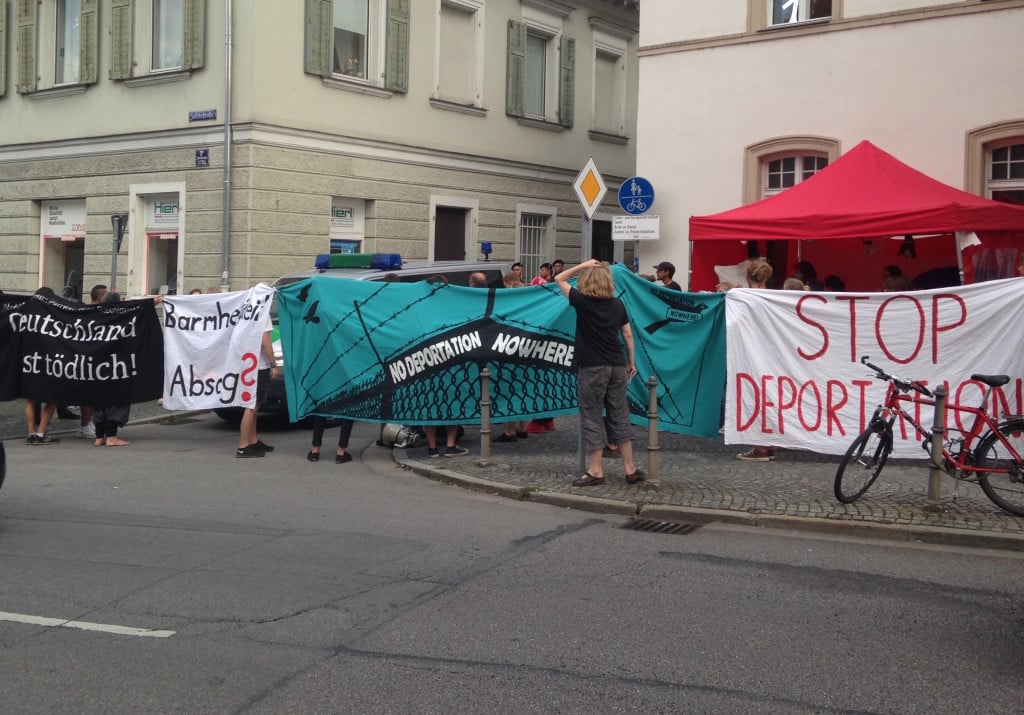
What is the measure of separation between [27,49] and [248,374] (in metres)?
15.6

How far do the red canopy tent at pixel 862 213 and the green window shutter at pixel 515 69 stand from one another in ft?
40.5

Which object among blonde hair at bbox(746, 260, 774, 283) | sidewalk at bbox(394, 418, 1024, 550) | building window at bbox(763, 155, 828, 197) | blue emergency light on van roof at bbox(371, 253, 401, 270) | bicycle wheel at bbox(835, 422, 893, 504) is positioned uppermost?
building window at bbox(763, 155, 828, 197)

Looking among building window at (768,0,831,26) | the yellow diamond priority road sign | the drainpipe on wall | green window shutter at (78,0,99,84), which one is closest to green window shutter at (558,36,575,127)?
the drainpipe on wall

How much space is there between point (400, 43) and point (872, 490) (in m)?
16.1

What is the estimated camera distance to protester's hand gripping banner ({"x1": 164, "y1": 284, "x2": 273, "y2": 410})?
1216cm

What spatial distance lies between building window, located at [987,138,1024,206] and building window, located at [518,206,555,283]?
1238 cm

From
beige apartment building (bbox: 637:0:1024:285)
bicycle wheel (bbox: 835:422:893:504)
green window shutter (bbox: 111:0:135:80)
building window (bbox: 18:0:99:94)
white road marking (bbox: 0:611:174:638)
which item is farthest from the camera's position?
building window (bbox: 18:0:99:94)

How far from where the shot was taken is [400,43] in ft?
74.3

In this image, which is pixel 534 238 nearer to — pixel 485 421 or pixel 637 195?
pixel 637 195

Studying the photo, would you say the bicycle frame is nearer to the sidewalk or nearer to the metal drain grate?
the sidewalk

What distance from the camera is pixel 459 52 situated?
24359mm

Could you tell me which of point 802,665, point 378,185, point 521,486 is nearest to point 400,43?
point 378,185

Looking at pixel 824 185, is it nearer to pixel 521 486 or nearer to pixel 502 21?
pixel 521 486

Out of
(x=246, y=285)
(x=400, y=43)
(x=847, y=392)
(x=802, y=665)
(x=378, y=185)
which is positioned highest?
(x=400, y=43)
